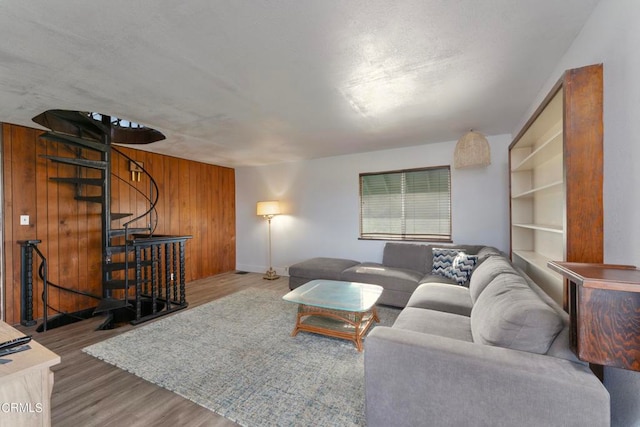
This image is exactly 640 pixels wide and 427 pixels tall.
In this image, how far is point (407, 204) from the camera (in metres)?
4.16

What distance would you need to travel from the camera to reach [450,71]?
192 centimetres

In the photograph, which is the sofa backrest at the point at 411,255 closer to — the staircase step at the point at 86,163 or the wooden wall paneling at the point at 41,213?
the staircase step at the point at 86,163

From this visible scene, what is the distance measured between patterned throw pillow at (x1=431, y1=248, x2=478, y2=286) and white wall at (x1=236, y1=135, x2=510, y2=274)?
58cm

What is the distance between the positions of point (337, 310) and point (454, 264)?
64.2 inches

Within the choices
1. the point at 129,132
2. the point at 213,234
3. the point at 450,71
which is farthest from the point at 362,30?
the point at 213,234

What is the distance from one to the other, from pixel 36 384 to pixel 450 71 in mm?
2755

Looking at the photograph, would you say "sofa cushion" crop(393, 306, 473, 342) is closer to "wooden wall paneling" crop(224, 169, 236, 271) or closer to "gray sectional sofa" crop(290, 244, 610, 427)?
"gray sectional sofa" crop(290, 244, 610, 427)

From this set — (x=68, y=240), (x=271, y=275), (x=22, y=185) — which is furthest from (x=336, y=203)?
(x=22, y=185)

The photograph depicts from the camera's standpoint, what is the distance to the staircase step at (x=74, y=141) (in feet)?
8.82

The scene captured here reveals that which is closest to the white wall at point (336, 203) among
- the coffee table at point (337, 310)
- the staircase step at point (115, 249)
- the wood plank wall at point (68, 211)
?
the wood plank wall at point (68, 211)

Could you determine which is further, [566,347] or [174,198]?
[174,198]

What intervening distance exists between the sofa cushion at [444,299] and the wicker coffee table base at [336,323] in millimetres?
506

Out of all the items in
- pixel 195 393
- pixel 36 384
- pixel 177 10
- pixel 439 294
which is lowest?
pixel 195 393

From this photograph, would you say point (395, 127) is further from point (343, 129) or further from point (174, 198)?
point (174, 198)
